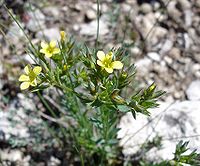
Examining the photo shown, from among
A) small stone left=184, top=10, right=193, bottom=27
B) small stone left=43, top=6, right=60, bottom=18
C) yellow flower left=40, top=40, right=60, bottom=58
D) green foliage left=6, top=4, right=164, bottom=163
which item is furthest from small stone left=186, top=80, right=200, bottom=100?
yellow flower left=40, top=40, right=60, bottom=58

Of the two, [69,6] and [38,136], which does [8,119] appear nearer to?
[38,136]

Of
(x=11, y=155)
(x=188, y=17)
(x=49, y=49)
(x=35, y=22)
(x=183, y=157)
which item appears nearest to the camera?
(x=49, y=49)

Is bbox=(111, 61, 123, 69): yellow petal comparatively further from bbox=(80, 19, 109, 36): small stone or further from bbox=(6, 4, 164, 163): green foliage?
bbox=(80, 19, 109, 36): small stone

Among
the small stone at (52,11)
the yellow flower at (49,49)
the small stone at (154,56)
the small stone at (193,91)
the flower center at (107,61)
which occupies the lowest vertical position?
the flower center at (107,61)

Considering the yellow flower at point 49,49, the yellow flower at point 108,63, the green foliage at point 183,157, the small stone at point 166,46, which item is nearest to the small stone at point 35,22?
the small stone at point 166,46

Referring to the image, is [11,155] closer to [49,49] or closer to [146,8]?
[49,49]

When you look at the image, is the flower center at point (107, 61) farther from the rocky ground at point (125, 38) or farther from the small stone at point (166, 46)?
the small stone at point (166, 46)

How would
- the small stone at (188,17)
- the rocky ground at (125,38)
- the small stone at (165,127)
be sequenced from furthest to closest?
the small stone at (188,17) < the rocky ground at (125,38) < the small stone at (165,127)

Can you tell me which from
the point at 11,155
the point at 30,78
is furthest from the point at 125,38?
the point at 30,78
